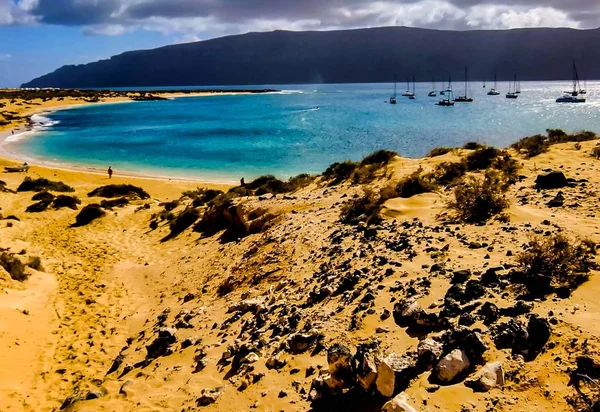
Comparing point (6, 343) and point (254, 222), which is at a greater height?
point (254, 222)

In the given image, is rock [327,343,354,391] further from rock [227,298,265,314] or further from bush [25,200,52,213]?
bush [25,200,52,213]

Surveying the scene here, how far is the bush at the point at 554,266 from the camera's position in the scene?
213 inches

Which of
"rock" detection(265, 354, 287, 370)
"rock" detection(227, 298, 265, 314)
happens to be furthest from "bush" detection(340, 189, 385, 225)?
"rock" detection(265, 354, 287, 370)

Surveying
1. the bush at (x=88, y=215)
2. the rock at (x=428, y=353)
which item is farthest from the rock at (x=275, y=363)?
the bush at (x=88, y=215)

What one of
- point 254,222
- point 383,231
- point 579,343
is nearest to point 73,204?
point 254,222

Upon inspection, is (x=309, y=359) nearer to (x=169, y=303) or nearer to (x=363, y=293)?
(x=363, y=293)

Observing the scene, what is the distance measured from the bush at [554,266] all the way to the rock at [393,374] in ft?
6.15

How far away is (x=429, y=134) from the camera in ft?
169

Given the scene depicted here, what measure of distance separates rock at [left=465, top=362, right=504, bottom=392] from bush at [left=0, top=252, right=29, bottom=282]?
11.8 metres

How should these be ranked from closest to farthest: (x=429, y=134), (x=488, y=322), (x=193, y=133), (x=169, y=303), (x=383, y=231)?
(x=488, y=322) → (x=383, y=231) → (x=169, y=303) → (x=429, y=134) → (x=193, y=133)

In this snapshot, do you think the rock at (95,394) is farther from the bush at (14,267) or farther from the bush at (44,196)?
the bush at (44,196)

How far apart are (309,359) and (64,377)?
4716mm

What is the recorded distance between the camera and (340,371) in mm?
4621

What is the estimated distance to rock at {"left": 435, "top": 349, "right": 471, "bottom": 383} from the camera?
4.33 metres
